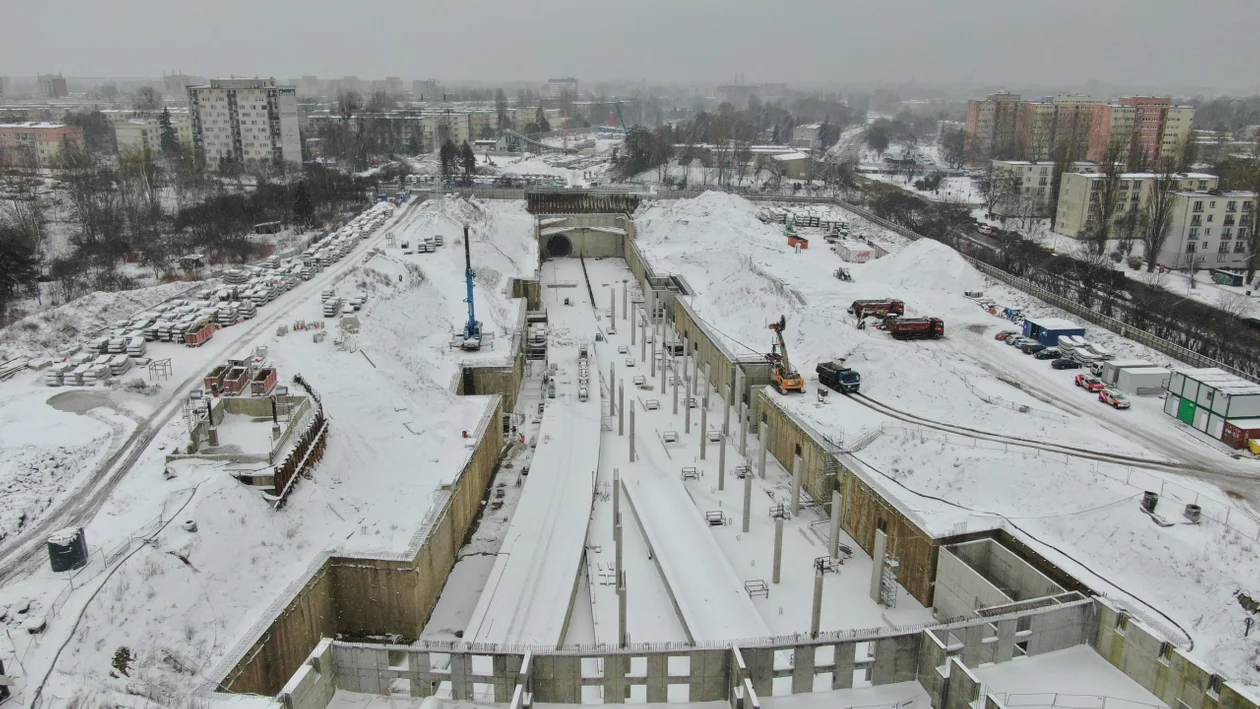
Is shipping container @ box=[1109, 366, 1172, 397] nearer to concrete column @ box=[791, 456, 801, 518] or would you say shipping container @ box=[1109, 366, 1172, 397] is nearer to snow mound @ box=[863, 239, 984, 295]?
concrete column @ box=[791, 456, 801, 518]

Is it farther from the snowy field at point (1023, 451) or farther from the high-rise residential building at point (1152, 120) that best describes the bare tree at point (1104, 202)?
the high-rise residential building at point (1152, 120)

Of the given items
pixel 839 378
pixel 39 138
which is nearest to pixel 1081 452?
pixel 839 378

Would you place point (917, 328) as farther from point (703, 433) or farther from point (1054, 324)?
point (703, 433)

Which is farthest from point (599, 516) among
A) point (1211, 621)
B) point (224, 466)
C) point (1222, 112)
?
point (1222, 112)

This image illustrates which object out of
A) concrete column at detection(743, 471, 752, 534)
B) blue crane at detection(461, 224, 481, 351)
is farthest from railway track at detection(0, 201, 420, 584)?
concrete column at detection(743, 471, 752, 534)

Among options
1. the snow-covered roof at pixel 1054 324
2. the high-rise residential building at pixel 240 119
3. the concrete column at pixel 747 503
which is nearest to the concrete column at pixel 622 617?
the concrete column at pixel 747 503

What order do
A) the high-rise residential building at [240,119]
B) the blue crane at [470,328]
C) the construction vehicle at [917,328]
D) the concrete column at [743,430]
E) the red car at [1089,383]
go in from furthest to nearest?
the high-rise residential building at [240,119]
the construction vehicle at [917,328]
the blue crane at [470,328]
the concrete column at [743,430]
the red car at [1089,383]
